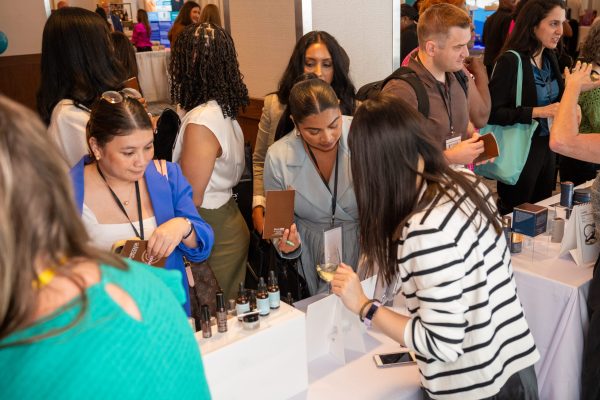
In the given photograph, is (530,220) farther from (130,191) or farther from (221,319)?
(130,191)

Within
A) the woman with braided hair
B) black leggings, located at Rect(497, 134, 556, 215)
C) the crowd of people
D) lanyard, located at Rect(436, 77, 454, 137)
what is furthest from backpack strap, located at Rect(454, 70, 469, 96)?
Result: the woman with braided hair

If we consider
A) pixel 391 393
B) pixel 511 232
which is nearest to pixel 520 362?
pixel 391 393

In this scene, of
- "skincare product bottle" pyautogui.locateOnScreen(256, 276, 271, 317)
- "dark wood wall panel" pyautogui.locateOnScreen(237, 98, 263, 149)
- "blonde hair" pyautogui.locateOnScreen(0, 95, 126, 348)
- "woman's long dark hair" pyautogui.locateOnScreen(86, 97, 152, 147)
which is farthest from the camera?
"dark wood wall panel" pyautogui.locateOnScreen(237, 98, 263, 149)

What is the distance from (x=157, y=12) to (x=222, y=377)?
1146cm

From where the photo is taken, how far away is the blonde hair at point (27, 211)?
2.07 ft

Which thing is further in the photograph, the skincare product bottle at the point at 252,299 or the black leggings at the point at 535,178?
the black leggings at the point at 535,178

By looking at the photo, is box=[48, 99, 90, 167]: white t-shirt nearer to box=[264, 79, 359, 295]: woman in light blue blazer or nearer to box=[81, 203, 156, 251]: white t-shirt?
box=[81, 203, 156, 251]: white t-shirt

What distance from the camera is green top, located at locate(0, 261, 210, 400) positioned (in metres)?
0.65

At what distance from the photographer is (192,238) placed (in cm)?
176

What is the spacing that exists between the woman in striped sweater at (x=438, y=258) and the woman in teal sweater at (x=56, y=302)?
0.66m

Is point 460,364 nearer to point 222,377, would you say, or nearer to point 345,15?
point 222,377

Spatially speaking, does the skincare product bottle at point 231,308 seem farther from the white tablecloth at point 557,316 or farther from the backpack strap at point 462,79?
the backpack strap at point 462,79

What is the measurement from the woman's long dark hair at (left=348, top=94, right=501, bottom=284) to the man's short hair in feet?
4.15

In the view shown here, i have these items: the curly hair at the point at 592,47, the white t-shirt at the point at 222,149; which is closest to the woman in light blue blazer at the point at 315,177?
the white t-shirt at the point at 222,149
